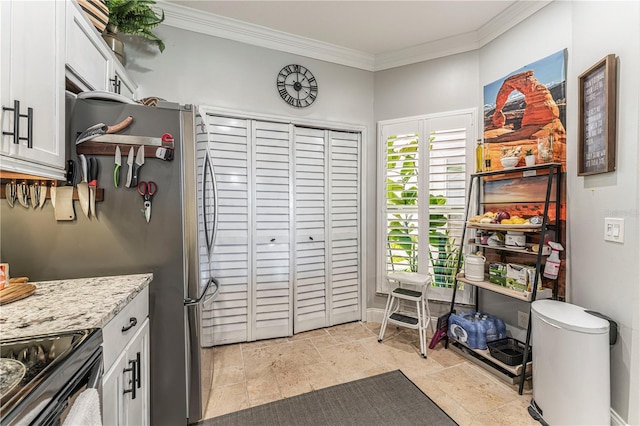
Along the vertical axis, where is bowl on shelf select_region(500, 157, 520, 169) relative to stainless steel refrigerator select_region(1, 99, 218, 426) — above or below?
above

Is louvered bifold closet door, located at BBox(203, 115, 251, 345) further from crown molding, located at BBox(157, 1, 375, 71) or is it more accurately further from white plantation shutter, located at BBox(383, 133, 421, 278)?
white plantation shutter, located at BBox(383, 133, 421, 278)

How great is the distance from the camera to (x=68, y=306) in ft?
3.46

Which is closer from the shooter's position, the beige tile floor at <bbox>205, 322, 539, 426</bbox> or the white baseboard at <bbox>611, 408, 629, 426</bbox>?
the white baseboard at <bbox>611, 408, 629, 426</bbox>

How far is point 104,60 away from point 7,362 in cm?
179

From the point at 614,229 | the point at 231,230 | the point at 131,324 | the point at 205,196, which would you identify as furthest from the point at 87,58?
the point at 614,229

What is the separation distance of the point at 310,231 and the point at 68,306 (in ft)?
6.79

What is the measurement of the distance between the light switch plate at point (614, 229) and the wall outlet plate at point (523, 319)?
3.01 ft

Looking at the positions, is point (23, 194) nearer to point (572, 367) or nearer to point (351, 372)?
point (351, 372)

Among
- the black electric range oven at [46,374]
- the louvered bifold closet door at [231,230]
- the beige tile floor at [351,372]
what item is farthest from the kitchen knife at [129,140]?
the beige tile floor at [351,372]

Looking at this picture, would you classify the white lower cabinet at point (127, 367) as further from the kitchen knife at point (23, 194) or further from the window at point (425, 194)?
the window at point (425, 194)

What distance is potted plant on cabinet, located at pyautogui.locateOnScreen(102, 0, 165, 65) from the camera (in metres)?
1.94

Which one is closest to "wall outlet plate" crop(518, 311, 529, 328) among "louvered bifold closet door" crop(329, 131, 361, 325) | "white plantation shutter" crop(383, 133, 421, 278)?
"white plantation shutter" crop(383, 133, 421, 278)

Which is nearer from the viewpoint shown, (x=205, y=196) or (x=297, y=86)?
(x=205, y=196)

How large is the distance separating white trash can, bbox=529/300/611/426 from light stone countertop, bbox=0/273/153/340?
87.4 inches
